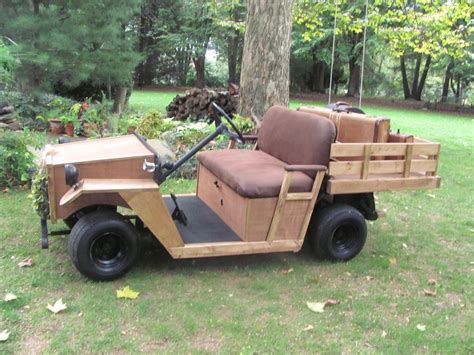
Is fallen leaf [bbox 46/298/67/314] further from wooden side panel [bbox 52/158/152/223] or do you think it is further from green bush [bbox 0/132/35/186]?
green bush [bbox 0/132/35/186]

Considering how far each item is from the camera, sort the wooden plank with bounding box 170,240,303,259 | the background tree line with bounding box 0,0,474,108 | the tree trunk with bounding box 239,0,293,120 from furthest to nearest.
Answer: the background tree line with bounding box 0,0,474,108
the tree trunk with bounding box 239,0,293,120
the wooden plank with bounding box 170,240,303,259

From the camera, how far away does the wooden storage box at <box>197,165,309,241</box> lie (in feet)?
12.3

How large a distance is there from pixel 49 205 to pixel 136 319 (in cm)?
103

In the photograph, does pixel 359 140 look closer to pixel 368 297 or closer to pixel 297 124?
pixel 297 124

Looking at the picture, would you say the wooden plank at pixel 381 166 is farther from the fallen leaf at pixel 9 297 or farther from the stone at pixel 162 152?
the fallen leaf at pixel 9 297

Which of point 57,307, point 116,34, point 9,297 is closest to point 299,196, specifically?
point 57,307

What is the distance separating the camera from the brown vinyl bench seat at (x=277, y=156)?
3.75 metres

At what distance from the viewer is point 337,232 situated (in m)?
4.27

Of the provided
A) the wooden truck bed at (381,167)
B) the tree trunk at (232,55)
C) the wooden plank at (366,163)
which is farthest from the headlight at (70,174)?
the tree trunk at (232,55)

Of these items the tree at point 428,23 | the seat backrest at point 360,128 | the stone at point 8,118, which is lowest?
the stone at point 8,118

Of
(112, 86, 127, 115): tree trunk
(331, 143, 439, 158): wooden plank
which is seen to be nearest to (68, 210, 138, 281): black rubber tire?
(331, 143, 439, 158): wooden plank

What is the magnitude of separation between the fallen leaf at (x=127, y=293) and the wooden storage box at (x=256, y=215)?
2.98 feet

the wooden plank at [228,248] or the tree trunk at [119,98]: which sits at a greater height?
the tree trunk at [119,98]

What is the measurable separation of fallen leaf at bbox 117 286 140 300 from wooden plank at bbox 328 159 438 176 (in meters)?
1.73
